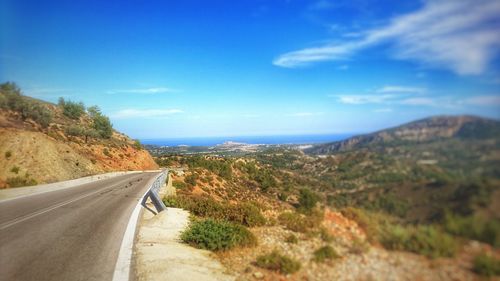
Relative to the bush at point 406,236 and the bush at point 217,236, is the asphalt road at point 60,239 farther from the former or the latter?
the bush at point 406,236

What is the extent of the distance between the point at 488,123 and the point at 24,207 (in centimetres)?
1650

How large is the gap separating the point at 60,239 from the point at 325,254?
741 cm

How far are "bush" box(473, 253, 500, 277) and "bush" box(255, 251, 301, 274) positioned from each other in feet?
10.7

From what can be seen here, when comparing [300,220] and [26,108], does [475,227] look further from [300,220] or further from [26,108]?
[26,108]

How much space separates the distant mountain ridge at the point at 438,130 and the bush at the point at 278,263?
2672 mm

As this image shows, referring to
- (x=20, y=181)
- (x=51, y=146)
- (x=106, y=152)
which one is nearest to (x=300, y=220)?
(x=20, y=181)

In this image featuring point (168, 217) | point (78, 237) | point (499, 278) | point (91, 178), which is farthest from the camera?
point (91, 178)

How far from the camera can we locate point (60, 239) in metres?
8.72

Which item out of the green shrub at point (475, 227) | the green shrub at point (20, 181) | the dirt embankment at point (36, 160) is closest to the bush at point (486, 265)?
the green shrub at point (475, 227)

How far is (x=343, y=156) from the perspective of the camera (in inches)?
235

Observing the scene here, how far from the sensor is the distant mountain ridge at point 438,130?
12.6 ft

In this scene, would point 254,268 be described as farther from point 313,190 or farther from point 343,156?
point 343,156

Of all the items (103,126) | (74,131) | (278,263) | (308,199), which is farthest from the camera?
(103,126)

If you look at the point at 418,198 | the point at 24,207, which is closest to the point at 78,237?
the point at 24,207
